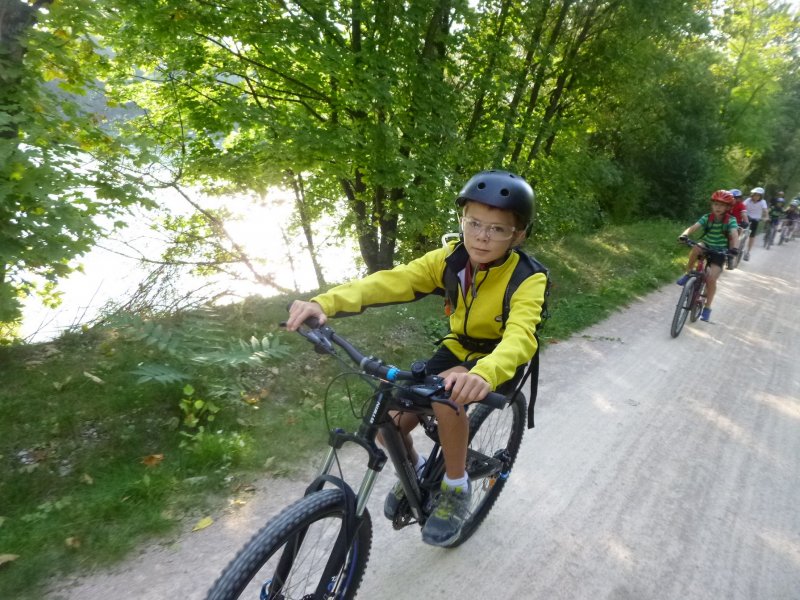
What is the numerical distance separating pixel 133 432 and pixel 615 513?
3282mm

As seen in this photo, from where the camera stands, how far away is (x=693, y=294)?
763 cm

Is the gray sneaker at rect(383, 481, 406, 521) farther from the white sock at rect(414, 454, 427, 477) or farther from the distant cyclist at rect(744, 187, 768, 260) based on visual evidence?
the distant cyclist at rect(744, 187, 768, 260)

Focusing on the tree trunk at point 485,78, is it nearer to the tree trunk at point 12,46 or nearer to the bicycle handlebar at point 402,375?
the tree trunk at point 12,46

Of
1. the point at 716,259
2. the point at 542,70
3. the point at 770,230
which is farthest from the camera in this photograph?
the point at 770,230

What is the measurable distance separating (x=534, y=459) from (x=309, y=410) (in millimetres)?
1811

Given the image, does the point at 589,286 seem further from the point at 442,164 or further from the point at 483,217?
the point at 483,217

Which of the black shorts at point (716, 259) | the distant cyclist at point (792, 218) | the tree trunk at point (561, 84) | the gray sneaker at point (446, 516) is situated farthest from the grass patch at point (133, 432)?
the distant cyclist at point (792, 218)

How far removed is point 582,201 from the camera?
14.5m

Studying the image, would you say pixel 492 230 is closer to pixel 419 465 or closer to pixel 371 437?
pixel 371 437

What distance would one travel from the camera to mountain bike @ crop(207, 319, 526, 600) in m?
1.82

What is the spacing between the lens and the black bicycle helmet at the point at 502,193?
2518 millimetres

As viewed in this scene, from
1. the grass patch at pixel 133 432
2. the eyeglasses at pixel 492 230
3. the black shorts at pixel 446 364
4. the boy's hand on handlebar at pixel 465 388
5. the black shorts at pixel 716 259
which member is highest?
the eyeglasses at pixel 492 230

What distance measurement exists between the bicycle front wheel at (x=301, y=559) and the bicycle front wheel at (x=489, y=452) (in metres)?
0.91

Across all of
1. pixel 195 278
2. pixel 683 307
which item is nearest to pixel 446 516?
pixel 195 278
